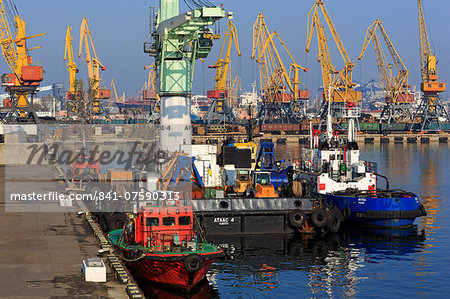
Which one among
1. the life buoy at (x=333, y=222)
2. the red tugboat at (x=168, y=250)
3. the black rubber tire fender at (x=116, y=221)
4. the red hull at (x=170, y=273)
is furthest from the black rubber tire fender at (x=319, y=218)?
the red hull at (x=170, y=273)

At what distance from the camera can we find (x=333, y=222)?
44031mm

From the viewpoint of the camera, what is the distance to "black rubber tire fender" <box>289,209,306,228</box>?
1704 inches

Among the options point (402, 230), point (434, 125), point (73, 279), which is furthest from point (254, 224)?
point (434, 125)

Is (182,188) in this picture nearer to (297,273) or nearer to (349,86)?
(297,273)

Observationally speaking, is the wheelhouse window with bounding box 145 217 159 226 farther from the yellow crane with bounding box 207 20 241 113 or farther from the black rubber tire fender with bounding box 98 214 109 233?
the yellow crane with bounding box 207 20 241 113

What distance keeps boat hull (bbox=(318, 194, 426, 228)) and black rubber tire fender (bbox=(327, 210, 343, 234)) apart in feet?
8.26

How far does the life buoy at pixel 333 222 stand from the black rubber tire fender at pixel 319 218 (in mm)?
317

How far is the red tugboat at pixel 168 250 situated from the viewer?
94.8ft

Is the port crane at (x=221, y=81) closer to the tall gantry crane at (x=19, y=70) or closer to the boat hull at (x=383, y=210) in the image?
the tall gantry crane at (x=19, y=70)

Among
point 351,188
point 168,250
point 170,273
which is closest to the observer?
point 168,250

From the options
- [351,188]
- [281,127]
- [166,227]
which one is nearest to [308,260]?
[166,227]

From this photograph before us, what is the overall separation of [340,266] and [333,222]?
23.3 feet

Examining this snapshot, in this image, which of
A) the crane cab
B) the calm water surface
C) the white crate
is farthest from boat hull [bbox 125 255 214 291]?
the white crate

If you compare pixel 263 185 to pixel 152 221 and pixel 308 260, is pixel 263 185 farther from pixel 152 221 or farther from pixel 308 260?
pixel 152 221
